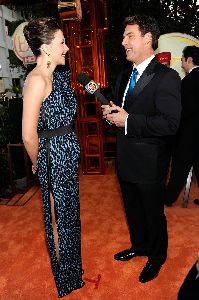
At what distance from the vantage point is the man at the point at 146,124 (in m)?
2.06

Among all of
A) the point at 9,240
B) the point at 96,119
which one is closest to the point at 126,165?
the point at 9,240

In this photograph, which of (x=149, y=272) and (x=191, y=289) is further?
(x=149, y=272)

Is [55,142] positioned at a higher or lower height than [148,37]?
lower

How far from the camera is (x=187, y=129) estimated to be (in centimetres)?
347

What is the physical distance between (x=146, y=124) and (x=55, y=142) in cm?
68

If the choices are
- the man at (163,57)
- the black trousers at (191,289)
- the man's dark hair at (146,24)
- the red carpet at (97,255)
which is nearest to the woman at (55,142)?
the red carpet at (97,255)

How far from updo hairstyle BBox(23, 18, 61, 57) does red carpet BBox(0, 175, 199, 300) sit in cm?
198

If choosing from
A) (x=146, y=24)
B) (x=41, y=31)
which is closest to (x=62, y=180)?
(x=41, y=31)

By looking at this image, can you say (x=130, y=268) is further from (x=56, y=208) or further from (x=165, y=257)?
(x=56, y=208)

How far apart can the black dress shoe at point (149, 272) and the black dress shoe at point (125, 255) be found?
0.24 metres

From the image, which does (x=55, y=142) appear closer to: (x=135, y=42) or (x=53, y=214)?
(x=53, y=214)

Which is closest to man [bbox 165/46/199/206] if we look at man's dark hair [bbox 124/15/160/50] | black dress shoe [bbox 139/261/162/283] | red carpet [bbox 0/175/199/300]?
red carpet [bbox 0/175/199/300]

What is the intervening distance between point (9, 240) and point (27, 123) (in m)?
1.97

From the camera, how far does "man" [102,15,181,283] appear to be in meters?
2.06
